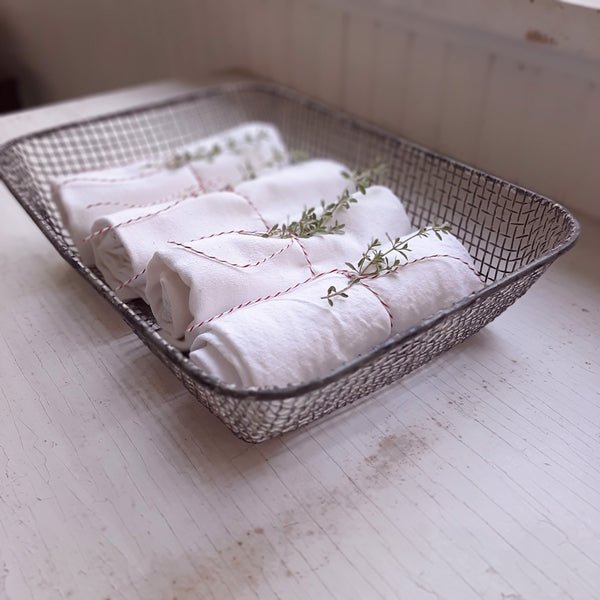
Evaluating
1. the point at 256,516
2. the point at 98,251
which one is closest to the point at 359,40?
the point at 98,251

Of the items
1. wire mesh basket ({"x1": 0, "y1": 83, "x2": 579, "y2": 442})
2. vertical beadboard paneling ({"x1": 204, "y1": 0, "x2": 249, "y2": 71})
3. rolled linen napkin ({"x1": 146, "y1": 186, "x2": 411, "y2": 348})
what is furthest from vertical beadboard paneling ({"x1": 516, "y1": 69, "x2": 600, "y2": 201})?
vertical beadboard paneling ({"x1": 204, "y1": 0, "x2": 249, "y2": 71})

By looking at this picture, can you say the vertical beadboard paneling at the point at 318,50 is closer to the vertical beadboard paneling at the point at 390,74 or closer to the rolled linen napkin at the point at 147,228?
the vertical beadboard paneling at the point at 390,74

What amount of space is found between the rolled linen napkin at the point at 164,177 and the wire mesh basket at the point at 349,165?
37 mm

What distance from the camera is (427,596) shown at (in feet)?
1.37

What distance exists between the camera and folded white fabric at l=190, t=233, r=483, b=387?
482mm

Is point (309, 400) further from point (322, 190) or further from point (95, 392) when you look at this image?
point (322, 190)

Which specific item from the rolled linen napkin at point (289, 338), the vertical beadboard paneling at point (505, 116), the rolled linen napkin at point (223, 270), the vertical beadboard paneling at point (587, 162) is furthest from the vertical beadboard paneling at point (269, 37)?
the rolled linen napkin at point (289, 338)

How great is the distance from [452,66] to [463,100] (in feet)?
0.18

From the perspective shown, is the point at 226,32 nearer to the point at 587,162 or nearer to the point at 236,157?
the point at 236,157

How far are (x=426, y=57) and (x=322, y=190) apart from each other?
0.36 metres

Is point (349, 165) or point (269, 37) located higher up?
point (269, 37)

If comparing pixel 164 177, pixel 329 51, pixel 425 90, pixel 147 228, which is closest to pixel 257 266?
pixel 147 228

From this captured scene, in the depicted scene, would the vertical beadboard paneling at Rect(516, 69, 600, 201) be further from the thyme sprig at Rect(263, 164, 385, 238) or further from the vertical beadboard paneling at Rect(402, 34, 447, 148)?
the thyme sprig at Rect(263, 164, 385, 238)

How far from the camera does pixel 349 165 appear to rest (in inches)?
38.7
